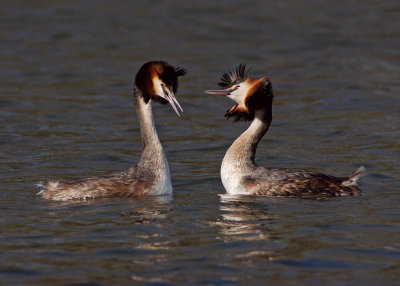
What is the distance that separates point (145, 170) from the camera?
1232 centimetres

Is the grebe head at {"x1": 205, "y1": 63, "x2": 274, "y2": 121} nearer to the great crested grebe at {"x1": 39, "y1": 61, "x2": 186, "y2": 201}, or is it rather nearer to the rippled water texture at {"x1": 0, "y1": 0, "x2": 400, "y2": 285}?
the great crested grebe at {"x1": 39, "y1": 61, "x2": 186, "y2": 201}

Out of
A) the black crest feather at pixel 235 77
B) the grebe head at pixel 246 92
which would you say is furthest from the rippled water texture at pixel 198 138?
the black crest feather at pixel 235 77

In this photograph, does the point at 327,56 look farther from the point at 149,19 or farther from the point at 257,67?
the point at 149,19

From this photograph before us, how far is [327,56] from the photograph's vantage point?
78.2 ft

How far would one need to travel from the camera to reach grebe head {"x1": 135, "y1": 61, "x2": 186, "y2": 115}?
12.2 metres

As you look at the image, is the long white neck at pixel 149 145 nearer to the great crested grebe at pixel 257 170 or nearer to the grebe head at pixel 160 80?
the grebe head at pixel 160 80

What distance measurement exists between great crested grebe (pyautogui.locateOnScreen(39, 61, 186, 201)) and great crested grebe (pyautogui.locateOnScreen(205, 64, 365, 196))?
2.44 feet

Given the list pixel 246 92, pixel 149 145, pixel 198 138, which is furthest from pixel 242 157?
pixel 198 138

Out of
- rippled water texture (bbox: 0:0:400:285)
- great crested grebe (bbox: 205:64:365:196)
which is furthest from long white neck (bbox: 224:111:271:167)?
rippled water texture (bbox: 0:0:400:285)

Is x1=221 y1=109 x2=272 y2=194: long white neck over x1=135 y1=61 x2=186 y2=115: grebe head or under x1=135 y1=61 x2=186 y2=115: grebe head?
under

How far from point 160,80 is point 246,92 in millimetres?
1292

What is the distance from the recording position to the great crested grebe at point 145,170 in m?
12.0

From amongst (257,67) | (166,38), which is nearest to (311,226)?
(257,67)

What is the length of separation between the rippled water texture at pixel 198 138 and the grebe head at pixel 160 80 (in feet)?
4.25
